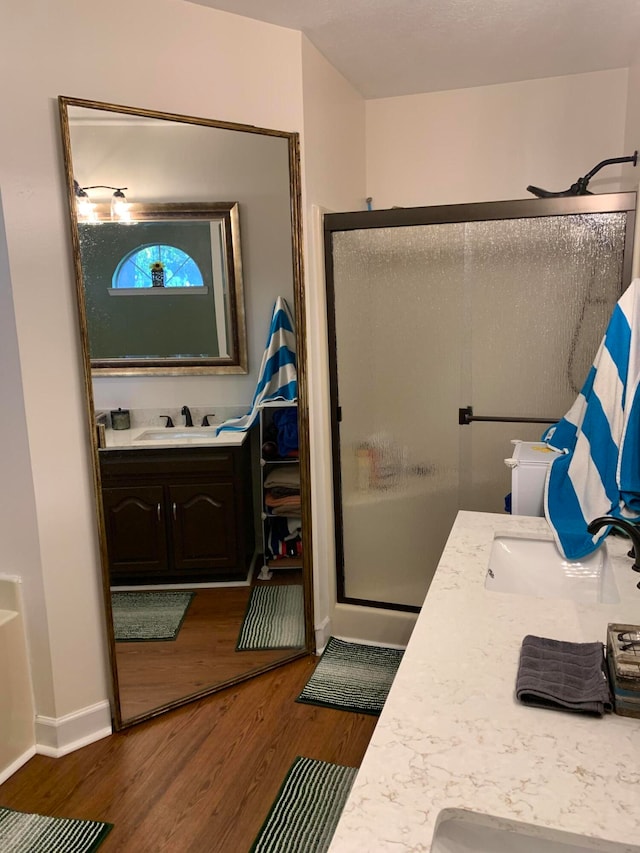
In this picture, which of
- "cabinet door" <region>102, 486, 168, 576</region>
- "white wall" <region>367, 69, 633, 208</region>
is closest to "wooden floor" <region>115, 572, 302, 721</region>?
"cabinet door" <region>102, 486, 168, 576</region>

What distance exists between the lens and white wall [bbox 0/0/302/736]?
1.98 m

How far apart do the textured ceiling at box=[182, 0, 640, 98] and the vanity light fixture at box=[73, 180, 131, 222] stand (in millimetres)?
708

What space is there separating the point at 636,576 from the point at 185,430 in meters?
1.53

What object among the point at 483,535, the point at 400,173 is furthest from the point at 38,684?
the point at 400,173

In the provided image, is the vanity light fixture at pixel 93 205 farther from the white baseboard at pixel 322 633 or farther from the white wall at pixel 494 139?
the white baseboard at pixel 322 633

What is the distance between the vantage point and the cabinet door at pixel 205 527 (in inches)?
97.9

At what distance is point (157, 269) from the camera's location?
2320 mm

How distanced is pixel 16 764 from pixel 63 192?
182cm

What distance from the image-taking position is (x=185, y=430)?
2.44 m

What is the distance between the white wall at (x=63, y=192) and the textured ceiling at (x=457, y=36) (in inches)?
6.7

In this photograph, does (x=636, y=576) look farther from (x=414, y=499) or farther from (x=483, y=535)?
(x=414, y=499)

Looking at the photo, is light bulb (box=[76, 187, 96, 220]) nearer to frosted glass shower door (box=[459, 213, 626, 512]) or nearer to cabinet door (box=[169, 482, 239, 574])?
cabinet door (box=[169, 482, 239, 574])

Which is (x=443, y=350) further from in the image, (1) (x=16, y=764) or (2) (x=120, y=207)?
(1) (x=16, y=764)

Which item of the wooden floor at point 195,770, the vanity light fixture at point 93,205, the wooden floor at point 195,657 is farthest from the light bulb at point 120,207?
the wooden floor at point 195,770
